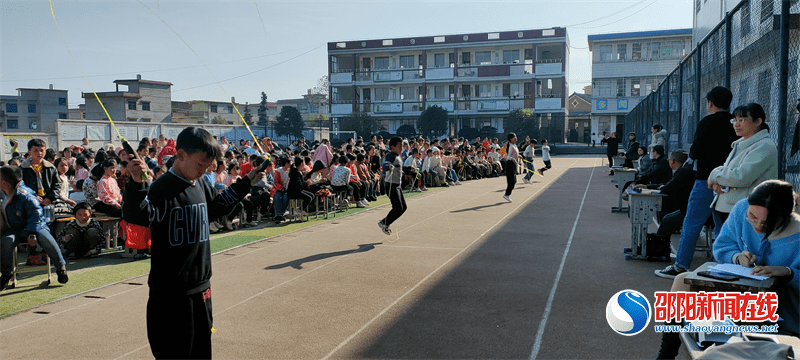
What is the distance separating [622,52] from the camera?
54.2 m

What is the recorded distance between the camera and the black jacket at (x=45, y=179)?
862 centimetres

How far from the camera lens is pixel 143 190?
3076mm

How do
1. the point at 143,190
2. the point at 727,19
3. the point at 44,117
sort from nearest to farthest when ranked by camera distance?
the point at 143,190 → the point at 727,19 → the point at 44,117

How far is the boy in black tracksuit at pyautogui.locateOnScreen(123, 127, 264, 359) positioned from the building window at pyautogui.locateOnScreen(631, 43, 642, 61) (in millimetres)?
56929

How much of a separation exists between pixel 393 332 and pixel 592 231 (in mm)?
6248

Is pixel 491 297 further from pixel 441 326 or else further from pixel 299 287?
pixel 299 287

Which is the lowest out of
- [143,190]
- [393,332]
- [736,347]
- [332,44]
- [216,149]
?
[393,332]

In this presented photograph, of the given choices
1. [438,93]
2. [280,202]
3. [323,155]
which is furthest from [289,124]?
[280,202]

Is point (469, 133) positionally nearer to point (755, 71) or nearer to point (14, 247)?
point (755, 71)

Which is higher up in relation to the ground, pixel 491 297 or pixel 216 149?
pixel 216 149

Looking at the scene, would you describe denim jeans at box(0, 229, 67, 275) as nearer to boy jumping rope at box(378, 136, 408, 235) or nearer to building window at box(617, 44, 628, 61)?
boy jumping rope at box(378, 136, 408, 235)

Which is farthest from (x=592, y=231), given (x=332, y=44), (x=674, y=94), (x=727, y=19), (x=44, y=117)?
(x=44, y=117)

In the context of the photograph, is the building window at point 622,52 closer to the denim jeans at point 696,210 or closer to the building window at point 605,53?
the building window at point 605,53
